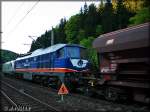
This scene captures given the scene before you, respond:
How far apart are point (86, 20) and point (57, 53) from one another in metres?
67.3

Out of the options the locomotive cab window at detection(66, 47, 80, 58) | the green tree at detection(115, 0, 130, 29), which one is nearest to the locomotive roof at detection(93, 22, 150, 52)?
the locomotive cab window at detection(66, 47, 80, 58)

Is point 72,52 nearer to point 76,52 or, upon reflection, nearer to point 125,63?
point 76,52

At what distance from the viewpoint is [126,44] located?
1489 centimetres

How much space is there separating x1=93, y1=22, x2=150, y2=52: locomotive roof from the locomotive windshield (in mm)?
6336

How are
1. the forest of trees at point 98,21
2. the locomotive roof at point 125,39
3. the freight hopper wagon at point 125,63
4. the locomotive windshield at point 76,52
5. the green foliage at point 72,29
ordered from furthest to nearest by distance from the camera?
1. the green foliage at point 72,29
2. the forest of trees at point 98,21
3. the locomotive windshield at point 76,52
4. the freight hopper wagon at point 125,63
5. the locomotive roof at point 125,39

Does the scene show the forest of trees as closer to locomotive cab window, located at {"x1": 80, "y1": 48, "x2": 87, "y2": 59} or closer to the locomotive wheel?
locomotive cab window, located at {"x1": 80, "y1": 48, "x2": 87, "y2": 59}

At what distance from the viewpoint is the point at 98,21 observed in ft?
305

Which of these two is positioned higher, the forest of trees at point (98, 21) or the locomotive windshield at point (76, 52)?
the forest of trees at point (98, 21)

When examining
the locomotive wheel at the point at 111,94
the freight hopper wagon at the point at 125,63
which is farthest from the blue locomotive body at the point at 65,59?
the locomotive wheel at the point at 111,94

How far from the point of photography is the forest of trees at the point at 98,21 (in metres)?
72.5

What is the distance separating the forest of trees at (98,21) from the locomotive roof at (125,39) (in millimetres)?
36675

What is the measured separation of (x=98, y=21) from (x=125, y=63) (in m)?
78.3

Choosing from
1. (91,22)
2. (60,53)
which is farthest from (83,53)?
(91,22)

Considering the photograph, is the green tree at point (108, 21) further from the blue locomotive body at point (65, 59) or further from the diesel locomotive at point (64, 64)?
the blue locomotive body at point (65, 59)
